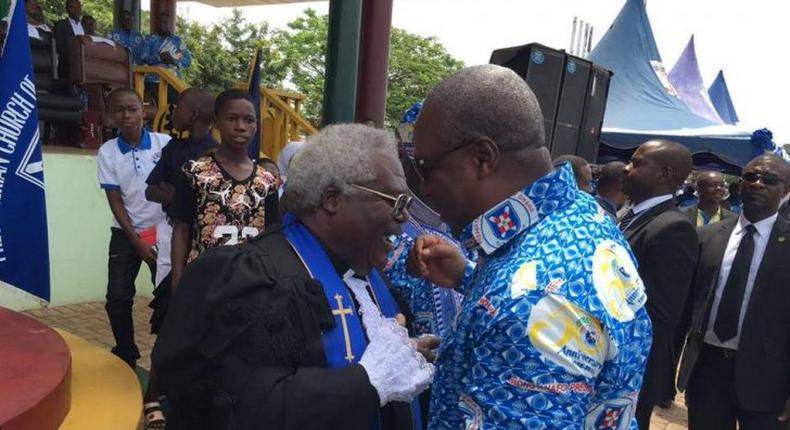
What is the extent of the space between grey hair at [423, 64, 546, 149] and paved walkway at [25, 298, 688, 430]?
13.6 ft

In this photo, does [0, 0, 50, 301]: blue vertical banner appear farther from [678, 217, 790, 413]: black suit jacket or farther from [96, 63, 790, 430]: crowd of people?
[678, 217, 790, 413]: black suit jacket

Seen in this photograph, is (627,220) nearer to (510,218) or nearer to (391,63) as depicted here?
(510,218)

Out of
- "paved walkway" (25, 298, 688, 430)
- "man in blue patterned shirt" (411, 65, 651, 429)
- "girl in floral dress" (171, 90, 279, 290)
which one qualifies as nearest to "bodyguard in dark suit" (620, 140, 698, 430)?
"paved walkway" (25, 298, 688, 430)

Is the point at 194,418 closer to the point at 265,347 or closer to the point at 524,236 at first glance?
the point at 265,347

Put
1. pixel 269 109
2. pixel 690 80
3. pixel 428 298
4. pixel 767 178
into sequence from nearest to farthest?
1. pixel 428 298
2. pixel 767 178
3. pixel 269 109
4. pixel 690 80

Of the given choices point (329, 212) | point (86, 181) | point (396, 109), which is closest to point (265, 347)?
point (329, 212)

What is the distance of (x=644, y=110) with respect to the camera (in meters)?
11.6

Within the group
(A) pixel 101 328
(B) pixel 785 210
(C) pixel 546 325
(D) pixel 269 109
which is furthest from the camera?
(D) pixel 269 109

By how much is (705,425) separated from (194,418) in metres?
3.03

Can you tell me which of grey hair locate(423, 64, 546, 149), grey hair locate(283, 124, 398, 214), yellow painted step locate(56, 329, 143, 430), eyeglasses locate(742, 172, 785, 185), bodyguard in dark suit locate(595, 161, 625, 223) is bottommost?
yellow painted step locate(56, 329, 143, 430)

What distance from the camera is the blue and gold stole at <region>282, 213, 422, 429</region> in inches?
61.6

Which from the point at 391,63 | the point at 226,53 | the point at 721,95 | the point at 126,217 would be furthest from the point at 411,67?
the point at 126,217

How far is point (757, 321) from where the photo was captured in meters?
3.34

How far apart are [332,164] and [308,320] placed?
0.43m
